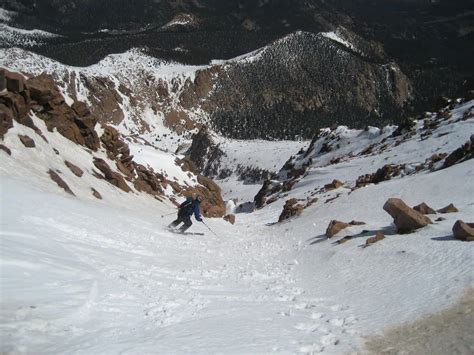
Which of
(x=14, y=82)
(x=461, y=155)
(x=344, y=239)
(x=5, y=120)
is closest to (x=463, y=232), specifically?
(x=344, y=239)

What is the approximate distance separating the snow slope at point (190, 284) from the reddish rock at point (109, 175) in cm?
732

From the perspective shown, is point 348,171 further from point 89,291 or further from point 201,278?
point 89,291

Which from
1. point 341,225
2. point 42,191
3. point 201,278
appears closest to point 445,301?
point 201,278

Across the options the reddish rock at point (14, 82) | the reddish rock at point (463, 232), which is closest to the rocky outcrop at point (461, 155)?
the reddish rock at point (463, 232)

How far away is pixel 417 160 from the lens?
33812 mm

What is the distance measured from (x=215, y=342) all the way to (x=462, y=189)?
1613 cm

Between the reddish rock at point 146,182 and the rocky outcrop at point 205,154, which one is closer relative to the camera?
the reddish rock at point 146,182

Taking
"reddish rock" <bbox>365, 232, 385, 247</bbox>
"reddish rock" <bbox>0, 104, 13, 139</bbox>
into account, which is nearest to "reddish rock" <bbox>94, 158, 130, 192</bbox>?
"reddish rock" <bbox>0, 104, 13, 139</bbox>

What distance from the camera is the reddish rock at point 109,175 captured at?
81.9 ft

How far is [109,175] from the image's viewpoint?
24984mm

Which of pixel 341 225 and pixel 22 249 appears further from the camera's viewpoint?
pixel 341 225

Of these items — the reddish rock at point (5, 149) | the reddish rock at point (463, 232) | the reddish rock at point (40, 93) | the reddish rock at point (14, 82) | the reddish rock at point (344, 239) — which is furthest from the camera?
the reddish rock at point (40, 93)

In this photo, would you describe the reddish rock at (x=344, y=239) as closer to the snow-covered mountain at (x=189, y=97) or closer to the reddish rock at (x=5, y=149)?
the reddish rock at (x=5, y=149)

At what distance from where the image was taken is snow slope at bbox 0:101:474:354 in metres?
6.58
